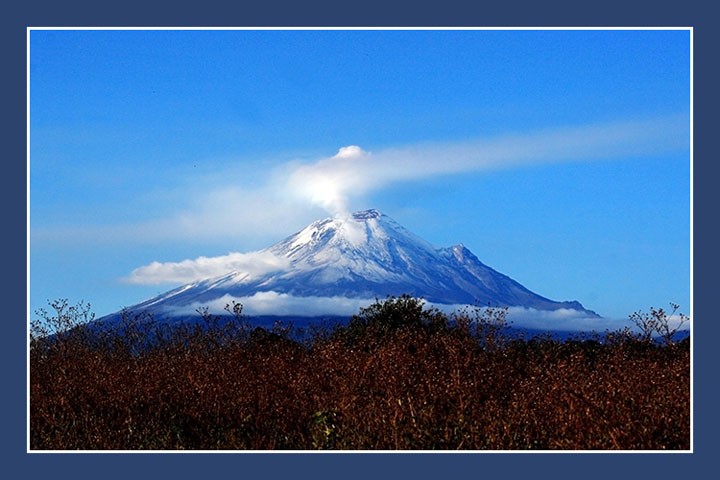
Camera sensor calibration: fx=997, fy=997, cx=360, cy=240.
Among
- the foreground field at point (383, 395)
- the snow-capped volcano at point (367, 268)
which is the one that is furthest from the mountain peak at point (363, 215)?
the foreground field at point (383, 395)

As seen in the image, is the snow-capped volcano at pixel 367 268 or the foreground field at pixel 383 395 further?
the snow-capped volcano at pixel 367 268

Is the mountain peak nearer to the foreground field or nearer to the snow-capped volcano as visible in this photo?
the snow-capped volcano

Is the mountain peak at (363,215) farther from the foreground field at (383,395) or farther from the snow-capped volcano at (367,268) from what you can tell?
the foreground field at (383,395)

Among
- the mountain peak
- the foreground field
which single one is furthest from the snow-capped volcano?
the foreground field

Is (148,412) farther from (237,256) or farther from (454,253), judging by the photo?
(454,253)

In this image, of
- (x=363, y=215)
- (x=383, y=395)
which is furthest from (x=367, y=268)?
(x=383, y=395)

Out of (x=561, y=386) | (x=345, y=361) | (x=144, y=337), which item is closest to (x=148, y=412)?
(x=345, y=361)
